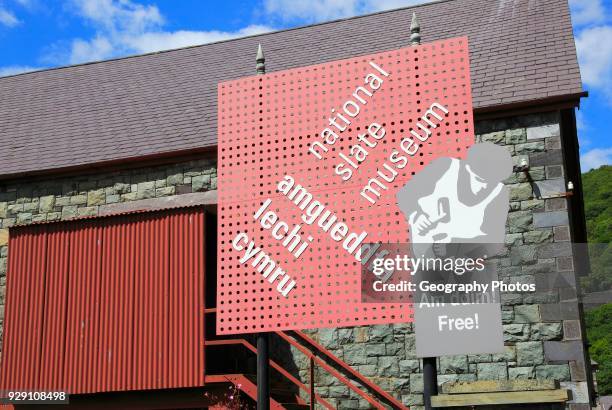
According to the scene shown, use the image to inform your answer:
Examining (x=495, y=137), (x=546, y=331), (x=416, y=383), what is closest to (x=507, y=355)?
(x=546, y=331)

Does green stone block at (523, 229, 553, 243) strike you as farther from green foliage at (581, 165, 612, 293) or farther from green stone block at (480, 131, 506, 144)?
green foliage at (581, 165, 612, 293)

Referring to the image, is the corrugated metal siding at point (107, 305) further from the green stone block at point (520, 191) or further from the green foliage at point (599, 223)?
the green foliage at point (599, 223)

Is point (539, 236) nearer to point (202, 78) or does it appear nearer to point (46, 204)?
point (202, 78)

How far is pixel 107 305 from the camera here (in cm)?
1194

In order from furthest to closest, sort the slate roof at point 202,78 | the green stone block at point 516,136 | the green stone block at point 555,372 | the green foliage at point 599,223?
the green foliage at point 599,223 < the slate roof at point 202,78 < the green stone block at point 516,136 < the green stone block at point 555,372

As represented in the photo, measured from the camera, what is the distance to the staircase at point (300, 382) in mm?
10242

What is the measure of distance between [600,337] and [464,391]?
45724 mm

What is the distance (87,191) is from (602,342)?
145 feet

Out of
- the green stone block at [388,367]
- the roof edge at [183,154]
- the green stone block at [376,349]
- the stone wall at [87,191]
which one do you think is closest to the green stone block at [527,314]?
the green stone block at [388,367]

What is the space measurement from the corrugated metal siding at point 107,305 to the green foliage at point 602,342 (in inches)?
1631

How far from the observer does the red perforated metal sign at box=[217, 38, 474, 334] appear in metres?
8.93

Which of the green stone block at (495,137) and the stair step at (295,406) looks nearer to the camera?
the stair step at (295,406)

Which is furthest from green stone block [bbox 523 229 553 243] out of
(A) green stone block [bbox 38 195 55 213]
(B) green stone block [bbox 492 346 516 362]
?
(A) green stone block [bbox 38 195 55 213]

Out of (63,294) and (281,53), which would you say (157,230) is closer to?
(63,294)
